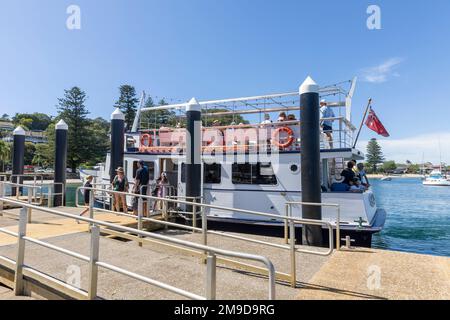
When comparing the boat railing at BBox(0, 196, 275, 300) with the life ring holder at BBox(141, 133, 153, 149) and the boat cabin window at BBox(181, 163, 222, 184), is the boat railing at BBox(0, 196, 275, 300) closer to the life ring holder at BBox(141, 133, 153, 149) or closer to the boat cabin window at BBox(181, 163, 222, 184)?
the boat cabin window at BBox(181, 163, 222, 184)

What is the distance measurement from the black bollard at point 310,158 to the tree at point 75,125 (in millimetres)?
54754

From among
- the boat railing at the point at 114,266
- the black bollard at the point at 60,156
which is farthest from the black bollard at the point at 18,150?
the boat railing at the point at 114,266

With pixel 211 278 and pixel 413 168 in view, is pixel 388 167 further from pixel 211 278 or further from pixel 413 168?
pixel 211 278

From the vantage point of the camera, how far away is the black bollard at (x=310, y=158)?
7507 mm

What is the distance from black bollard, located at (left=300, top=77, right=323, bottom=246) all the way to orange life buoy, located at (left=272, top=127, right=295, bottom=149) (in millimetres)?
1990

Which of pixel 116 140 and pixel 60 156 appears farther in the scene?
pixel 60 156

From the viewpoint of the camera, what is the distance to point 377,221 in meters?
9.62

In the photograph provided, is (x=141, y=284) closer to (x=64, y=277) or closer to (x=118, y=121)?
(x=64, y=277)

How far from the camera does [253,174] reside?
10398 mm

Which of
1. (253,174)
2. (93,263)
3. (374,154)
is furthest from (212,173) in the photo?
(374,154)

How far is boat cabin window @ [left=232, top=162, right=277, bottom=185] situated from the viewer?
10.2m

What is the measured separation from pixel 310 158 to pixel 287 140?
93.4 inches

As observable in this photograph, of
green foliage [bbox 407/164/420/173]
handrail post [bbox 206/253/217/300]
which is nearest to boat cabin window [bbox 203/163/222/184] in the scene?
handrail post [bbox 206/253/217/300]

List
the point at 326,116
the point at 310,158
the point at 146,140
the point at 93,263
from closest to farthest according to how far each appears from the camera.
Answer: the point at 93,263 → the point at 310,158 → the point at 326,116 → the point at 146,140
